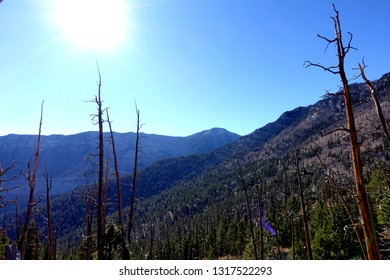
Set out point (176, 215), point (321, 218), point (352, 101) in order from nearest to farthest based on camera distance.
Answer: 1. point (352, 101)
2. point (321, 218)
3. point (176, 215)

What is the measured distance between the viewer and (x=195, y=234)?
74.0 meters

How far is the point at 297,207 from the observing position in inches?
2554

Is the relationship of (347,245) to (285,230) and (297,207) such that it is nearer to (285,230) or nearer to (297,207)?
(285,230)
